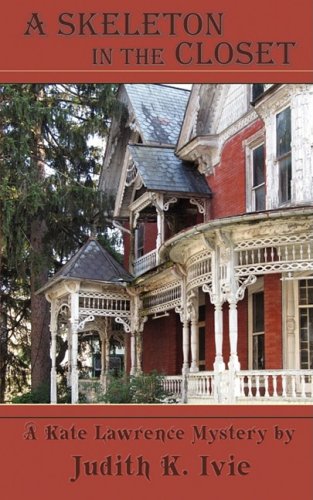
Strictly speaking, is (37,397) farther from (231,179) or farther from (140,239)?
(231,179)

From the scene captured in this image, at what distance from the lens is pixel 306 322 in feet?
49.1

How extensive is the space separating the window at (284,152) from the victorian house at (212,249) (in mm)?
35

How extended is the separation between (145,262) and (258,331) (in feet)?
19.7

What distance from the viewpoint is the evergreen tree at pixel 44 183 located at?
2352cm

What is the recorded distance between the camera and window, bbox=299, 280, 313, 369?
14883 millimetres

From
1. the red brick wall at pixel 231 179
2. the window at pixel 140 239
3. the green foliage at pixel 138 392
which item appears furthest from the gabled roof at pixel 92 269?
the green foliage at pixel 138 392

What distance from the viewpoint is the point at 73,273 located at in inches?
780

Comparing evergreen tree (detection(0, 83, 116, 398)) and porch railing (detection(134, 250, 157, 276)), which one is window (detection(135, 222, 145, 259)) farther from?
evergreen tree (detection(0, 83, 116, 398))

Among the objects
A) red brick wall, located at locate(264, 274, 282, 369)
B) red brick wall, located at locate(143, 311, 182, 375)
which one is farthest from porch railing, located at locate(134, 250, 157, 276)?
red brick wall, located at locate(264, 274, 282, 369)

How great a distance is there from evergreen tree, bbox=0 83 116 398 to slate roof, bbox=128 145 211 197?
4157mm
